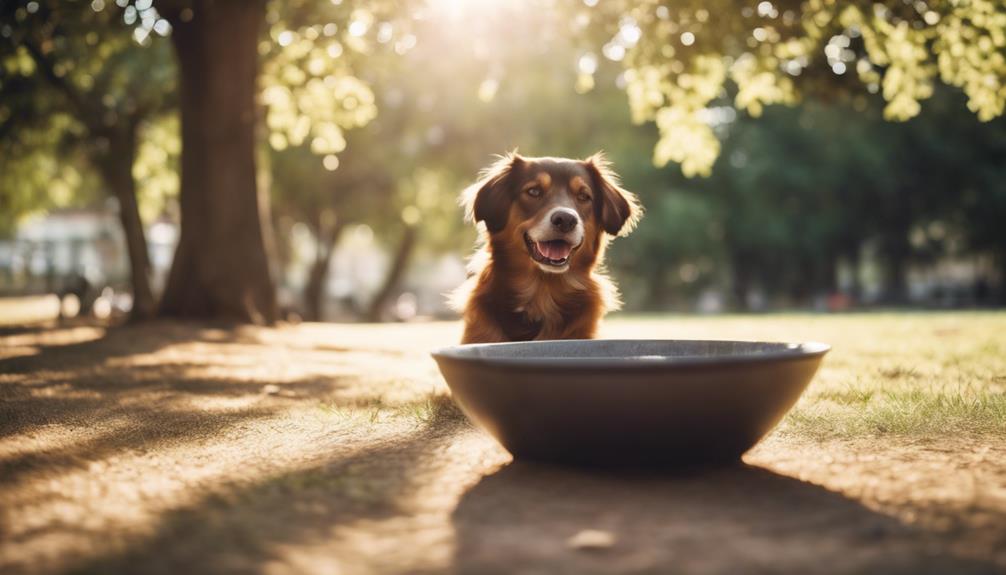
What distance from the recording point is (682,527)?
269 centimetres

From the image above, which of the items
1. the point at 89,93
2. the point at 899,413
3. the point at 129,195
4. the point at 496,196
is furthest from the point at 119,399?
the point at 89,93

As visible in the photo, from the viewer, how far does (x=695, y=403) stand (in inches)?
125

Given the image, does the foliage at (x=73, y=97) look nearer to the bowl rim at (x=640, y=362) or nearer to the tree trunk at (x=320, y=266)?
the tree trunk at (x=320, y=266)

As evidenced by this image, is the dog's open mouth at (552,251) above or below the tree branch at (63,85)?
below

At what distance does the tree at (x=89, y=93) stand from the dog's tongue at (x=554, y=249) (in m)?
10.0

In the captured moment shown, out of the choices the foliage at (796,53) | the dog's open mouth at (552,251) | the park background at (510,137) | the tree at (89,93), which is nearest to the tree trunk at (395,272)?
the park background at (510,137)

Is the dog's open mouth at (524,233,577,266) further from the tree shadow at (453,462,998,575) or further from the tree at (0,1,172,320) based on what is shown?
the tree at (0,1,172,320)

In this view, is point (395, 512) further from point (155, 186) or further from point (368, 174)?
point (368, 174)

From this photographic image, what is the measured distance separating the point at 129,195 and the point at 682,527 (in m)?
18.6

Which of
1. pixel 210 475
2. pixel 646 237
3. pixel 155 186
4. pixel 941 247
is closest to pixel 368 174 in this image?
pixel 155 186

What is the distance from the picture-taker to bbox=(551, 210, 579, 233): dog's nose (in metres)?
5.15

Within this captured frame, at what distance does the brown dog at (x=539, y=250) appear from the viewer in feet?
17.7

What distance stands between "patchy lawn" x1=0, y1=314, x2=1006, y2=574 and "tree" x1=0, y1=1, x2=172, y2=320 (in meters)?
10.2

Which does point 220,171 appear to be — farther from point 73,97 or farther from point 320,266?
point 320,266
